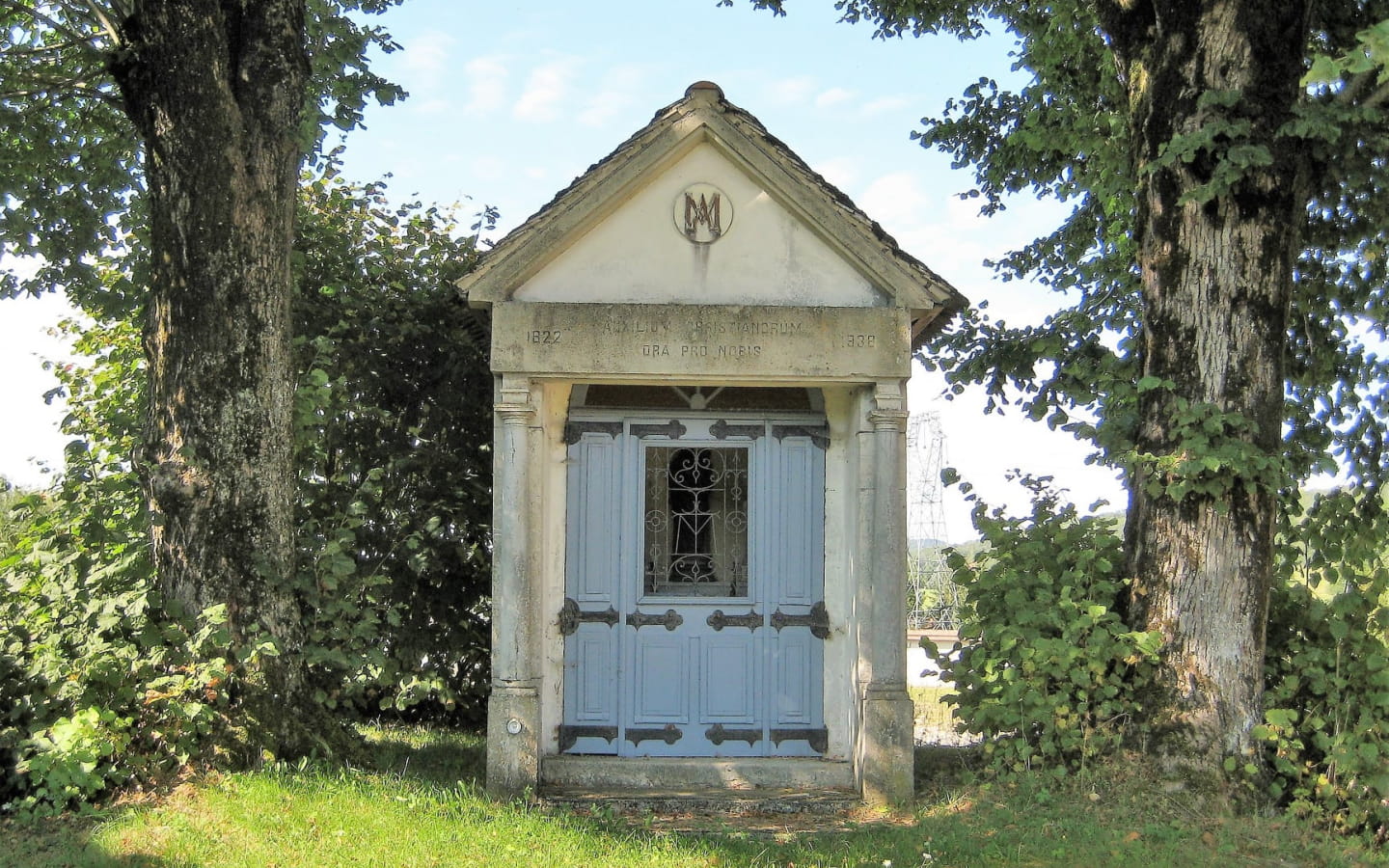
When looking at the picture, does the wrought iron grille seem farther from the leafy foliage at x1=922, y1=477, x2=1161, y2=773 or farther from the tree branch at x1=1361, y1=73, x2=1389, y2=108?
the tree branch at x1=1361, y1=73, x2=1389, y2=108

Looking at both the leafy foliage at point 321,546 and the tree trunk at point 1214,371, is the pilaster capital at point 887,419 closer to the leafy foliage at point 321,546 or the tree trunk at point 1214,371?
the tree trunk at point 1214,371

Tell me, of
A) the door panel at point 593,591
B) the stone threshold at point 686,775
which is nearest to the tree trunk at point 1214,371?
the stone threshold at point 686,775

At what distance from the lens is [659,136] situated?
25.5 feet

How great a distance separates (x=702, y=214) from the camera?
7945 mm

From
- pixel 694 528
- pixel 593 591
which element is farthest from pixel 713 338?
pixel 593 591

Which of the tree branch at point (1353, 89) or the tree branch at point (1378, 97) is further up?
the tree branch at point (1353, 89)

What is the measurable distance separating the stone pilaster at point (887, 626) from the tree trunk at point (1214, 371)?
1498mm

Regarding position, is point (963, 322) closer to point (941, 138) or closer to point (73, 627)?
point (941, 138)

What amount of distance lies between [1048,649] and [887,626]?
992 millimetres

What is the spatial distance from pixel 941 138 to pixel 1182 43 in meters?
3.61

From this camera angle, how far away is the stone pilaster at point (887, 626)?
7586 millimetres

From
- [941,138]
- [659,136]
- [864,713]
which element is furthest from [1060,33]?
[864,713]

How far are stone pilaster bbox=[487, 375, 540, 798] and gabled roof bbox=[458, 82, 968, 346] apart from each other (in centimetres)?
80

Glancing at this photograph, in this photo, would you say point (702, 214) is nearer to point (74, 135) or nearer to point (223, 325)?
point (223, 325)
